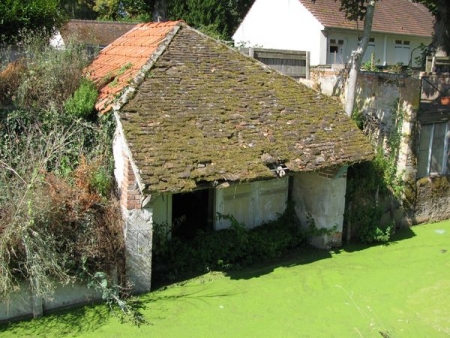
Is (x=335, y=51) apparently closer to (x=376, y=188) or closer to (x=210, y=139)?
(x=376, y=188)

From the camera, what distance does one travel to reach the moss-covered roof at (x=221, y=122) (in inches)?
336

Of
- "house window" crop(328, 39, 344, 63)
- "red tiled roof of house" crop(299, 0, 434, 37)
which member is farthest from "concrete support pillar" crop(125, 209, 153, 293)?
"house window" crop(328, 39, 344, 63)

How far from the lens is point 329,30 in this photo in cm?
2616

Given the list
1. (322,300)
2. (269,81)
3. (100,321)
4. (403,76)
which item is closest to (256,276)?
(322,300)

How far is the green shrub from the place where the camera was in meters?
9.48

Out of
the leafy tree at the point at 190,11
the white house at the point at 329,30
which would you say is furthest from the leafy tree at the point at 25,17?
the white house at the point at 329,30

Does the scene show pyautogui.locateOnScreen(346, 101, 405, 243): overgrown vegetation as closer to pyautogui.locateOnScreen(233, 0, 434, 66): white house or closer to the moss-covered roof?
the moss-covered roof

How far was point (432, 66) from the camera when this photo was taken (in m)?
18.8

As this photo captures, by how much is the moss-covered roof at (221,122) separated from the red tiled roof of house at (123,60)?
0.44 meters

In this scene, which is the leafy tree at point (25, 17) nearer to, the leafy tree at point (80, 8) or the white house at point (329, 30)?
the white house at point (329, 30)

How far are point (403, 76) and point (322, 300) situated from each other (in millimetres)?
6298

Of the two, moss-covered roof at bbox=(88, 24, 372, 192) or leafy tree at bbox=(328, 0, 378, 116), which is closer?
moss-covered roof at bbox=(88, 24, 372, 192)

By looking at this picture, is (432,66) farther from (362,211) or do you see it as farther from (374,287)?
(374,287)

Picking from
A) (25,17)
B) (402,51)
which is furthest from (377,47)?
(25,17)
